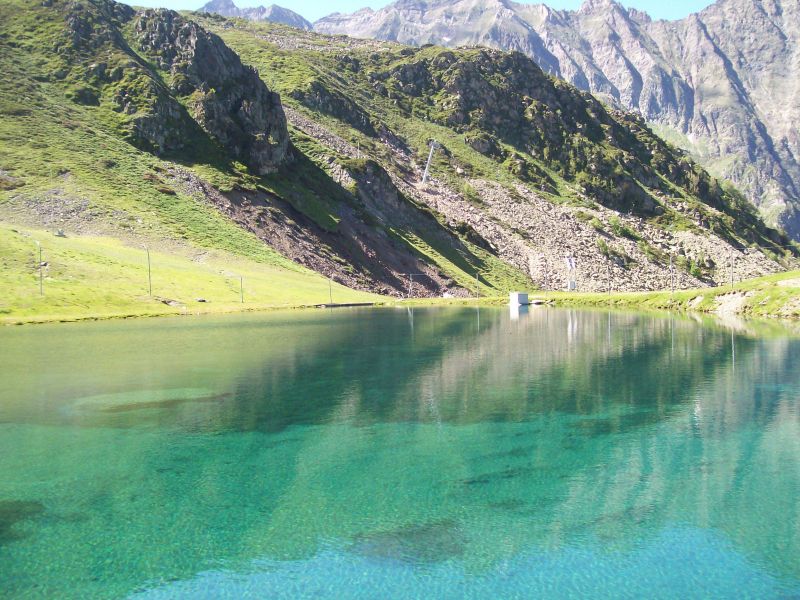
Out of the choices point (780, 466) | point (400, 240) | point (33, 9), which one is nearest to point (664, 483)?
point (780, 466)

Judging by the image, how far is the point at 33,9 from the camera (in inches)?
6767

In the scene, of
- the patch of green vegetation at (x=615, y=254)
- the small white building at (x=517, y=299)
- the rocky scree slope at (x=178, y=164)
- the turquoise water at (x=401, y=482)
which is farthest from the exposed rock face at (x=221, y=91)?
the turquoise water at (x=401, y=482)

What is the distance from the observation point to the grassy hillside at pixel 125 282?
84.9 metres

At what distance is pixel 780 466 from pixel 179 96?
171617mm

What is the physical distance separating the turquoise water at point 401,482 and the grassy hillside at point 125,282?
168ft

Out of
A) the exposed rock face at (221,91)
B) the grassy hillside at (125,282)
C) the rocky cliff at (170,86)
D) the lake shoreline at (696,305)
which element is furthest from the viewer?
the exposed rock face at (221,91)

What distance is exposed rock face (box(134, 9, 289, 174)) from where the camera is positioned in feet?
532

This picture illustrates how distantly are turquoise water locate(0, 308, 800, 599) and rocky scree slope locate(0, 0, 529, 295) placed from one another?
3793 inches

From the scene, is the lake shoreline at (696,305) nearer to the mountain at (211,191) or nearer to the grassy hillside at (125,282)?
the grassy hillside at (125,282)

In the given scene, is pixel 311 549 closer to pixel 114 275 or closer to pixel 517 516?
pixel 517 516

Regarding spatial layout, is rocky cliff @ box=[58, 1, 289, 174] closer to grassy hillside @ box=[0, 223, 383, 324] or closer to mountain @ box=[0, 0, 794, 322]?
mountain @ box=[0, 0, 794, 322]

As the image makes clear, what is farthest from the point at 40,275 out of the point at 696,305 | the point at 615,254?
the point at 615,254

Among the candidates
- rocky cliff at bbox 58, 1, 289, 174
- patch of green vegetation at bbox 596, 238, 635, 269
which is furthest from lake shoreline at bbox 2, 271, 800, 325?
patch of green vegetation at bbox 596, 238, 635, 269

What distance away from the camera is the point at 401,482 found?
18.7 m
